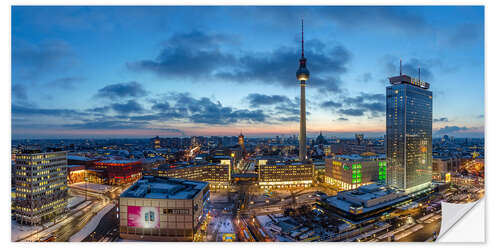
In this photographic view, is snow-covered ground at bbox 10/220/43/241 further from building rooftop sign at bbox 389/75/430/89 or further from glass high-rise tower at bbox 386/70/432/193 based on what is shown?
building rooftop sign at bbox 389/75/430/89

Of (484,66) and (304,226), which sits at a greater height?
(484,66)

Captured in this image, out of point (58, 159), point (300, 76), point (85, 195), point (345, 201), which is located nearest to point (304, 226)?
point (345, 201)

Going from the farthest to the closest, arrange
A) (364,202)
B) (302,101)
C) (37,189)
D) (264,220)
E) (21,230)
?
(302,101) → (364,202) → (37,189) → (264,220) → (21,230)

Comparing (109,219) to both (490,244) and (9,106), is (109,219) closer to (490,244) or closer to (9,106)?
(9,106)

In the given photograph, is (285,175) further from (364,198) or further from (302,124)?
(364,198)

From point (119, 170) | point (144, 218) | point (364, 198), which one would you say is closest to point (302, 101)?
point (364, 198)

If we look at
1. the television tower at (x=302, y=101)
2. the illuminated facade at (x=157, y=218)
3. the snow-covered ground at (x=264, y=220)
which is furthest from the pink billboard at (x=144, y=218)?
the television tower at (x=302, y=101)
